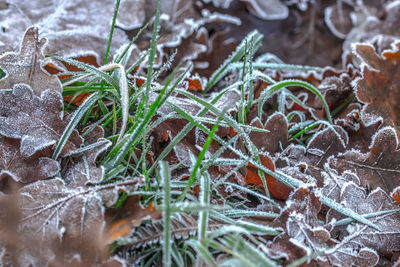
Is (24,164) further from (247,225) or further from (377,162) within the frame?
(377,162)

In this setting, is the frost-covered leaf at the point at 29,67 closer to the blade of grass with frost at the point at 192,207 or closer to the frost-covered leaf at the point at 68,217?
the frost-covered leaf at the point at 68,217

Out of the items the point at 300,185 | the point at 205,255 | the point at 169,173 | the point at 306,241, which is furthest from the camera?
the point at 300,185

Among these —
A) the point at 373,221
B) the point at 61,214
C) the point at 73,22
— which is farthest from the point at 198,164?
the point at 73,22

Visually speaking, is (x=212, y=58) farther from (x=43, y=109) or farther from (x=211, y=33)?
(x=43, y=109)

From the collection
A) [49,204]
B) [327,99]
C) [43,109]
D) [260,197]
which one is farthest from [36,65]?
[327,99]

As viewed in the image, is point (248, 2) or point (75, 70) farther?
point (248, 2)

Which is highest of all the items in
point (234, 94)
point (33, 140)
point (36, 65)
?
point (36, 65)
